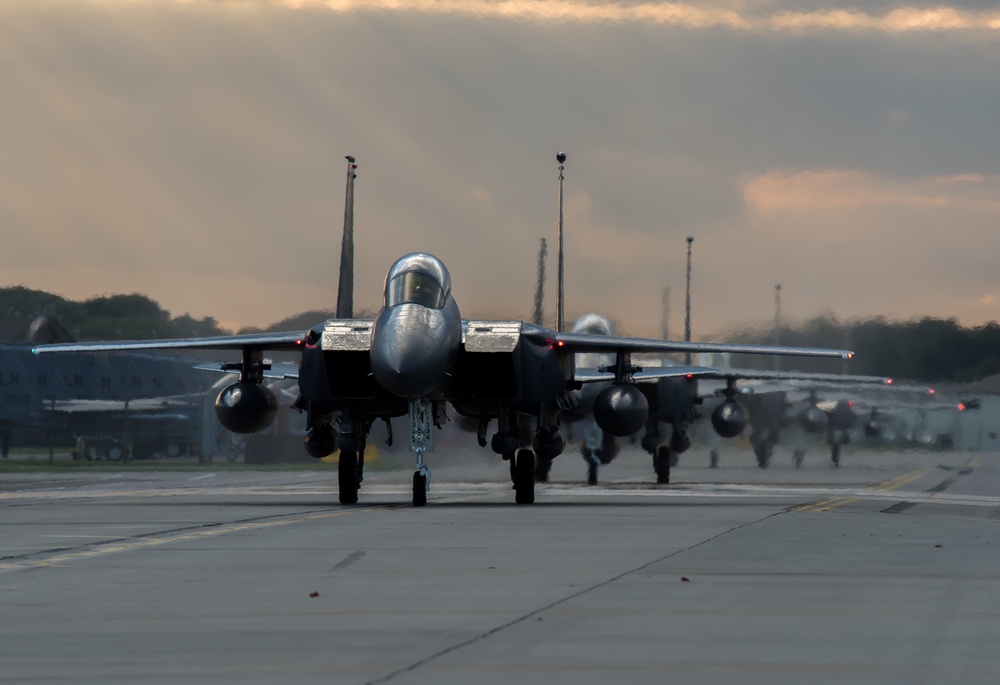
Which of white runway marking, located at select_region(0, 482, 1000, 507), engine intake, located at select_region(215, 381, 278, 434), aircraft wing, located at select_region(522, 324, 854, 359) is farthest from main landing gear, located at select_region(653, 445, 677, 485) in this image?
engine intake, located at select_region(215, 381, 278, 434)

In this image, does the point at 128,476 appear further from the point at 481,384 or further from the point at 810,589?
the point at 810,589

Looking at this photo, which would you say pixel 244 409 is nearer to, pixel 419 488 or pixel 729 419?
pixel 419 488

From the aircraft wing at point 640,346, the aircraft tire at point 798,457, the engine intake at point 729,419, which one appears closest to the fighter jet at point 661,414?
the engine intake at point 729,419

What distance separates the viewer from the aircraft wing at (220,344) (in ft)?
91.2

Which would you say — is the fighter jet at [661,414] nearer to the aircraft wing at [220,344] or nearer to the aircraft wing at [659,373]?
the aircraft wing at [659,373]

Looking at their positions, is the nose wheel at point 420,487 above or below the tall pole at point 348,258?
below

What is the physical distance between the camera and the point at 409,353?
23.8m

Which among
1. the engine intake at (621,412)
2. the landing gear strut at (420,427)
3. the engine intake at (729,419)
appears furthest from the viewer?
the engine intake at (729,419)

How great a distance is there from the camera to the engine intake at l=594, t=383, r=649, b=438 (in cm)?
2662

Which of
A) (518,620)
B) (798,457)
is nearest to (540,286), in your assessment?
(798,457)

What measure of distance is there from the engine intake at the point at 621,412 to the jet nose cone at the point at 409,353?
360 cm

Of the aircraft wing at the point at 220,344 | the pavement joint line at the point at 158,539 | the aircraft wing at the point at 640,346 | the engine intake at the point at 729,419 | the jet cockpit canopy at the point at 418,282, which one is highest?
the jet cockpit canopy at the point at 418,282

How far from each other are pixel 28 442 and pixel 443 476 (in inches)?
1117

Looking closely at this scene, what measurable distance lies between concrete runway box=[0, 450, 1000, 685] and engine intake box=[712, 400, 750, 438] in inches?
561
